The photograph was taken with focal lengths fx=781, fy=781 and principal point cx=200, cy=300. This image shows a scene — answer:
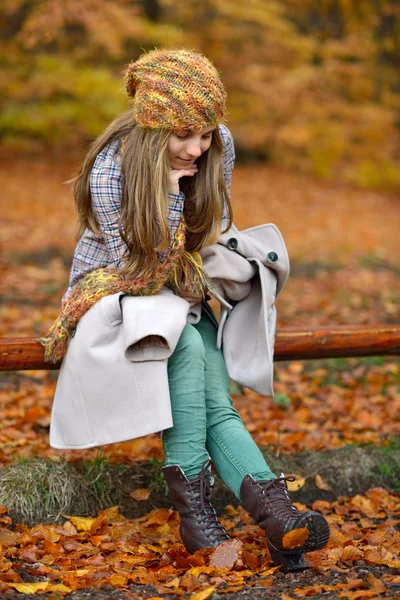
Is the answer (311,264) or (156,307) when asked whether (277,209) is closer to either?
(311,264)

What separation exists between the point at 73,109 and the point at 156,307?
9.95 metres

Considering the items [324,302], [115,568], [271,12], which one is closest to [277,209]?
[271,12]

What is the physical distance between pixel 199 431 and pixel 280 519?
419mm

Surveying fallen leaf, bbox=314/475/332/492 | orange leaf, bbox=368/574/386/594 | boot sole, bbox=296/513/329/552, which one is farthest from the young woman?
fallen leaf, bbox=314/475/332/492

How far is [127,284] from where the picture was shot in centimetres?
273

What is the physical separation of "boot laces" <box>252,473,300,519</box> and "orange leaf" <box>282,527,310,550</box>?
0.07 m

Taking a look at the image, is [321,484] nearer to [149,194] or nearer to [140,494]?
[140,494]

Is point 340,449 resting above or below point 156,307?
below

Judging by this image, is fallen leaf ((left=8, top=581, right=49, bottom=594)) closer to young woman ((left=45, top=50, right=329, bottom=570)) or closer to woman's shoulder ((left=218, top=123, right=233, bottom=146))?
young woman ((left=45, top=50, right=329, bottom=570))

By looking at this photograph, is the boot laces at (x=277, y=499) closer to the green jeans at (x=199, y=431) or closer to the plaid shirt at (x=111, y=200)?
the green jeans at (x=199, y=431)

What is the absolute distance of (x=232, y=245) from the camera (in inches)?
118

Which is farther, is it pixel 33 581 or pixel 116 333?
pixel 116 333

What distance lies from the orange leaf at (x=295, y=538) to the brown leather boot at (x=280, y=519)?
0.5 inches

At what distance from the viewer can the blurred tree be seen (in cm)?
1180
